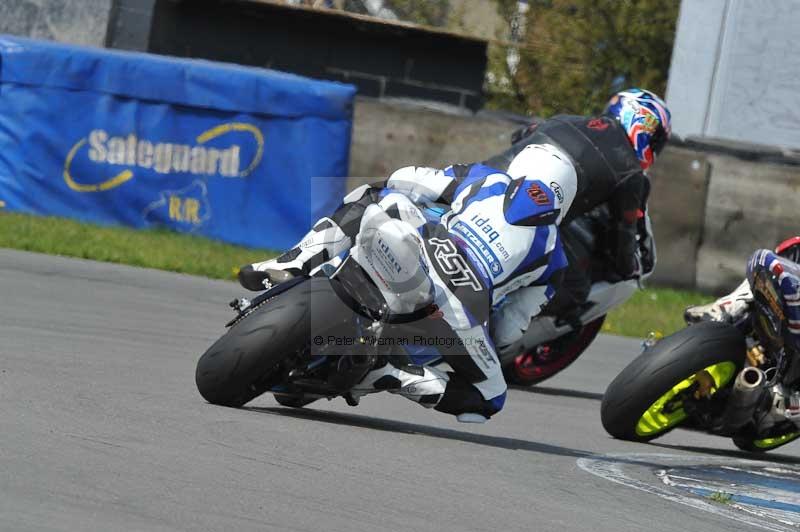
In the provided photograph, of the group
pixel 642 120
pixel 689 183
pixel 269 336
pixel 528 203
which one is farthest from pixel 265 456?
pixel 689 183

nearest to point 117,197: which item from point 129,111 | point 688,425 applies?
point 129,111

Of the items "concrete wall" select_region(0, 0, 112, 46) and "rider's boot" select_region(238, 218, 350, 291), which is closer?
"rider's boot" select_region(238, 218, 350, 291)

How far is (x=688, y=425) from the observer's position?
729 centimetres

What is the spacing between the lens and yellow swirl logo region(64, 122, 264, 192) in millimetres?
13992

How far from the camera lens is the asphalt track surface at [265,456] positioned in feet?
14.1

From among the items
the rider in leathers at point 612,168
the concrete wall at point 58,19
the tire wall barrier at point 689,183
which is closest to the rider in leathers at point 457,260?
the rider in leathers at point 612,168

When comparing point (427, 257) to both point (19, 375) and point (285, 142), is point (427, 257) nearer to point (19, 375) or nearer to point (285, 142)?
point (19, 375)

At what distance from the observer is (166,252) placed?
12812 millimetres

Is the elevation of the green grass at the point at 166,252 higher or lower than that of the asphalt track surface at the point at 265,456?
lower

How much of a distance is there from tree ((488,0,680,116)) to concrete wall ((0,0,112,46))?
498 inches

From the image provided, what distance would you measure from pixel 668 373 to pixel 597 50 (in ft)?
77.0

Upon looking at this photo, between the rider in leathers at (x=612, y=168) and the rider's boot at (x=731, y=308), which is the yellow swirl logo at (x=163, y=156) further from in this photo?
the rider's boot at (x=731, y=308)

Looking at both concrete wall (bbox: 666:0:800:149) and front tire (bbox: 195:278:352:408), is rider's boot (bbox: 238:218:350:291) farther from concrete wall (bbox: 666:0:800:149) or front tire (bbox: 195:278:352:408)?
concrete wall (bbox: 666:0:800:149)

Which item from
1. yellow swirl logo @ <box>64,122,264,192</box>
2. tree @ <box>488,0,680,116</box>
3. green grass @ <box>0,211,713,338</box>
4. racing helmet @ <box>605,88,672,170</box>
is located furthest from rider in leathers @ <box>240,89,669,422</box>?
tree @ <box>488,0,680,116</box>
